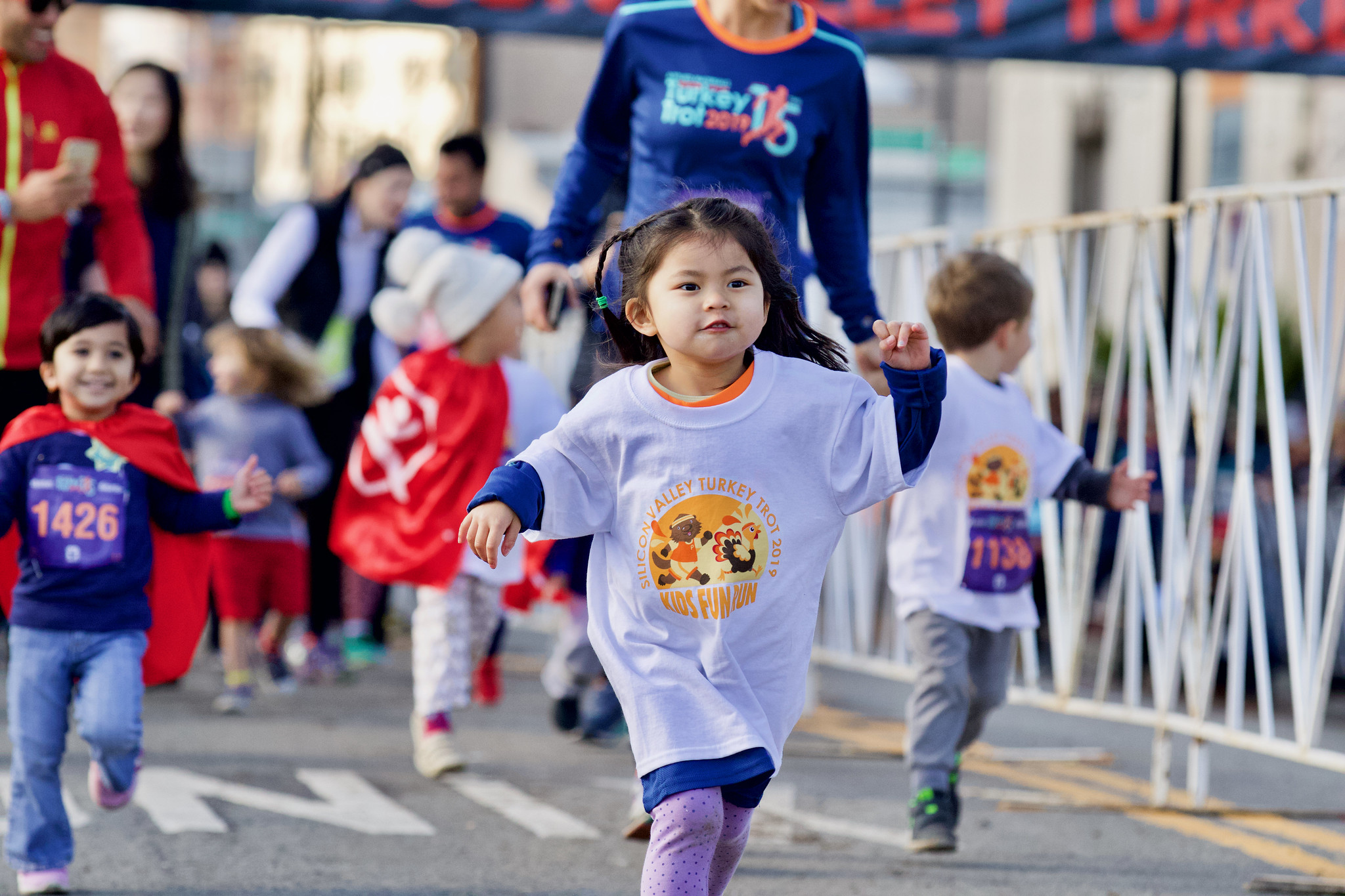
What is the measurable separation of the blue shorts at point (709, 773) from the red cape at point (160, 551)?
1519 mm

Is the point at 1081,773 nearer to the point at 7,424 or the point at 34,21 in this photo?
the point at 7,424

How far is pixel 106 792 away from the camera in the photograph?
3.83 m

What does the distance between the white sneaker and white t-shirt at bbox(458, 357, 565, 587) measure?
19.0 inches

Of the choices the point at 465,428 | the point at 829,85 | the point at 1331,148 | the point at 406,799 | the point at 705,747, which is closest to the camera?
the point at 705,747

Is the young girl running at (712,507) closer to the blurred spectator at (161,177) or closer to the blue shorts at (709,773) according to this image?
the blue shorts at (709,773)

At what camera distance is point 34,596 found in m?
3.71

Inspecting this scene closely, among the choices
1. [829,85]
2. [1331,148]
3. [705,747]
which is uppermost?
[1331,148]

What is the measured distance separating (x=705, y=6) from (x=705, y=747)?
2.01 meters

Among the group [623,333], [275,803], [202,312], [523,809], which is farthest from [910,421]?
[202,312]

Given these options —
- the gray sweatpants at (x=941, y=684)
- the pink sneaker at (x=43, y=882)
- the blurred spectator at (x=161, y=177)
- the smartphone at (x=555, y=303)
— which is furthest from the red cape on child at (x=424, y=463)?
the pink sneaker at (x=43, y=882)

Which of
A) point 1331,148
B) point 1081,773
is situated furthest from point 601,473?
point 1331,148

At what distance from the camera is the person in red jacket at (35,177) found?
420 centimetres

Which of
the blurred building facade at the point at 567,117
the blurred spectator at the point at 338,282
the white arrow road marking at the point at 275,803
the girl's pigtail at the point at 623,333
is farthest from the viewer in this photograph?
the blurred building facade at the point at 567,117

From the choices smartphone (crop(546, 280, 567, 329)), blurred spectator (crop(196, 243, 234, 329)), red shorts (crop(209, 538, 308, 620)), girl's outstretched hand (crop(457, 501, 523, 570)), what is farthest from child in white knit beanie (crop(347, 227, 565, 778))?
blurred spectator (crop(196, 243, 234, 329))
